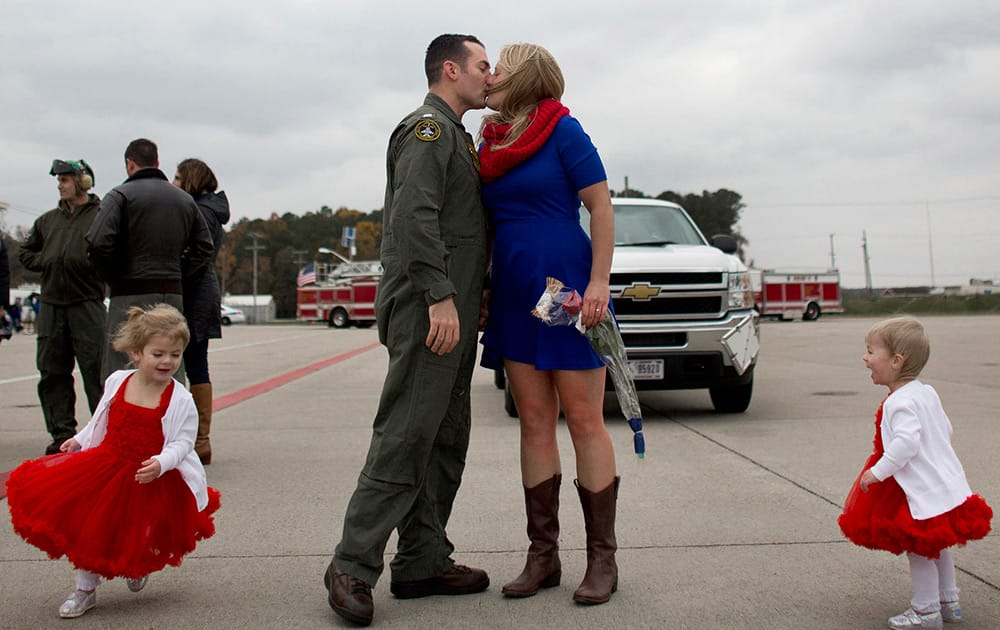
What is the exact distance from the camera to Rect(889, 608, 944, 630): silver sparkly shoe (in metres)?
3.04

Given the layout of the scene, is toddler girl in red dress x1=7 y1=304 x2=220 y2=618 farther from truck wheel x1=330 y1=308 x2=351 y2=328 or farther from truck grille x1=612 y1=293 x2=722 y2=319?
truck wheel x1=330 y1=308 x2=351 y2=328

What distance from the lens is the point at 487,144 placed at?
11.8 ft

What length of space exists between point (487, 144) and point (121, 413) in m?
1.60

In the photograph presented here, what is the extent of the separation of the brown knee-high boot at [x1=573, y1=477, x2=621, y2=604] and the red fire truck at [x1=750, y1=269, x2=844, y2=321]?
136 ft

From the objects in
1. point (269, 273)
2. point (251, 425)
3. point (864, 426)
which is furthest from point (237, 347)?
point (269, 273)

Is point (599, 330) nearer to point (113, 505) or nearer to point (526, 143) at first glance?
point (526, 143)

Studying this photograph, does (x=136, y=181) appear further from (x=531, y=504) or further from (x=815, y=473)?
(x=815, y=473)

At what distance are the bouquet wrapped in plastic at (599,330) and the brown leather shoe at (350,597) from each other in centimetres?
104

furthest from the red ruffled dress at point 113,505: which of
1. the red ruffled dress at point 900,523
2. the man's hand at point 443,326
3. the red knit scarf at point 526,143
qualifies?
the red ruffled dress at point 900,523

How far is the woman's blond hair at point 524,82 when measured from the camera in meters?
3.51

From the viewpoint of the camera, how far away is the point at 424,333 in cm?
331

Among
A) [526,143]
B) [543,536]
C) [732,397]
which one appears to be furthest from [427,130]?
[732,397]

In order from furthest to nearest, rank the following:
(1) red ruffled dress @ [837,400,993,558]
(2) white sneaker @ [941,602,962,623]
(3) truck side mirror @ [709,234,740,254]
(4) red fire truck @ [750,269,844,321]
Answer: (4) red fire truck @ [750,269,844,321], (3) truck side mirror @ [709,234,740,254], (2) white sneaker @ [941,602,962,623], (1) red ruffled dress @ [837,400,993,558]

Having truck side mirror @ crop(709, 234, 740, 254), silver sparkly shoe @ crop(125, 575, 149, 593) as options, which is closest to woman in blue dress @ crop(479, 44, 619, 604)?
silver sparkly shoe @ crop(125, 575, 149, 593)
